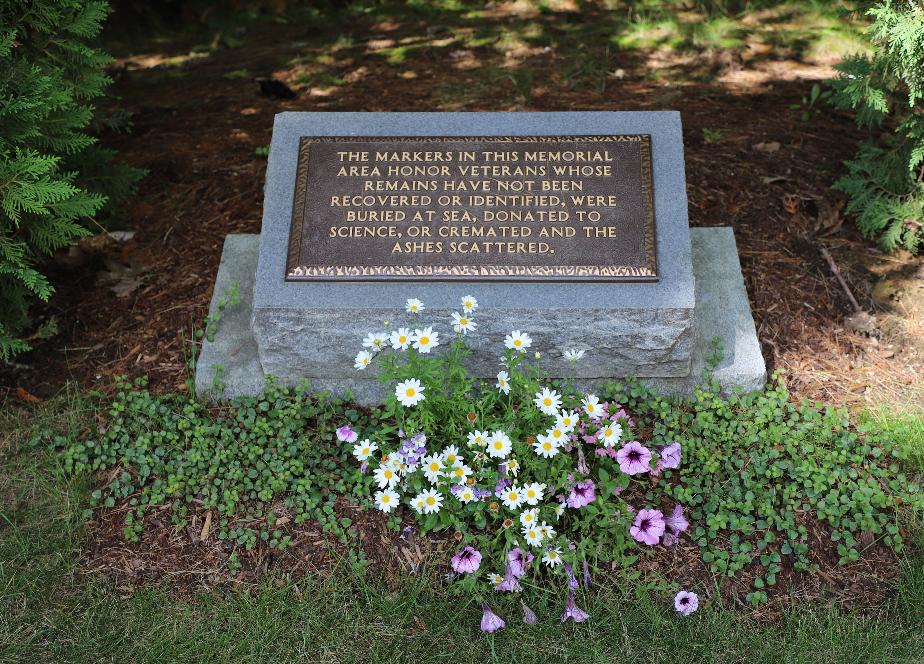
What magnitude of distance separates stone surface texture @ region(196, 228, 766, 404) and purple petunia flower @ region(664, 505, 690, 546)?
66 centimetres

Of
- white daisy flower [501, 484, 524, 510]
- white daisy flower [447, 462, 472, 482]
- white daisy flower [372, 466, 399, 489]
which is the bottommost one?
white daisy flower [501, 484, 524, 510]

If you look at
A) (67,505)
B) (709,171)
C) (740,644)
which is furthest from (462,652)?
(709,171)

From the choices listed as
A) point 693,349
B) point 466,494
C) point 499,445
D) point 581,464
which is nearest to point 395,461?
point 466,494

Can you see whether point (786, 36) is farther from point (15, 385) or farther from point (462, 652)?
point (15, 385)

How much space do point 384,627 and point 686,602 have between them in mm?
1115

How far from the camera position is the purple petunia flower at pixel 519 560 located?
10.2ft

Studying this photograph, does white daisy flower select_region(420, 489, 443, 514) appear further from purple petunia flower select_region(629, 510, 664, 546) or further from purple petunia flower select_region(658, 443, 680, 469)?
purple petunia flower select_region(658, 443, 680, 469)

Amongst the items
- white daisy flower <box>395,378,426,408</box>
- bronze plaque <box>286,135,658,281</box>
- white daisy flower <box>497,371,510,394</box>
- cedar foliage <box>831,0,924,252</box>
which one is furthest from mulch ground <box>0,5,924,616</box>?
bronze plaque <box>286,135,658,281</box>

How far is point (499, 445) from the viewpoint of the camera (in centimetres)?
318

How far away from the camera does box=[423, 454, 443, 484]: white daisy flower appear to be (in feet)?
10.5

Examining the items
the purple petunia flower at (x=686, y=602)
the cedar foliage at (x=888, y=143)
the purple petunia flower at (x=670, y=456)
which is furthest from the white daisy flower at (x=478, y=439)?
the cedar foliage at (x=888, y=143)

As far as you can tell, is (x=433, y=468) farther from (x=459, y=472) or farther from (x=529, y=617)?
(x=529, y=617)

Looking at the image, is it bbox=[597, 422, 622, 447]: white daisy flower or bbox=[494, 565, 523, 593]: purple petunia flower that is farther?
bbox=[597, 422, 622, 447]: white daisy flower

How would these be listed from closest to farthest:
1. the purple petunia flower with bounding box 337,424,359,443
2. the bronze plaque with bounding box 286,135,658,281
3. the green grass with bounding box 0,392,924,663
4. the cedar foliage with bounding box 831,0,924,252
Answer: the green grass with bounding box 0,392,924,663
the purple petunia flower with bounding box 337,424,359,443
the bronze plaque with bounding box 286,135,658,281
the cedar foliage with bounding box 831,0,924,252
